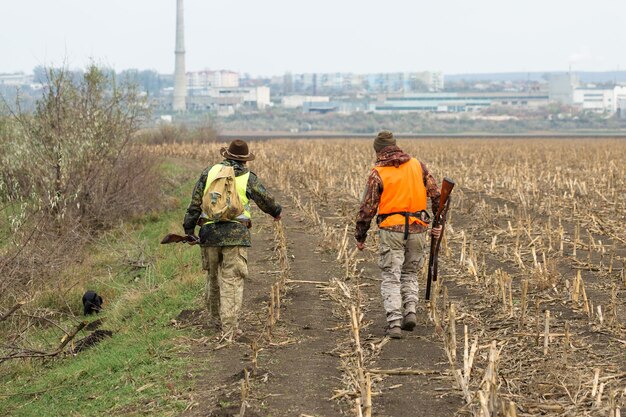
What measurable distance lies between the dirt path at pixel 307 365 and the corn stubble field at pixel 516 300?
11 centimetres

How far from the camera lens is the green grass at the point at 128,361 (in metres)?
9.10

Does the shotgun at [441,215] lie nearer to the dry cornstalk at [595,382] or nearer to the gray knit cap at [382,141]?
the gray knit cap at [382,141]

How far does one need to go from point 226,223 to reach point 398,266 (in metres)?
1.74

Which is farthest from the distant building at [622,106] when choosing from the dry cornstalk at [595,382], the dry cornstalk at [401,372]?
the dry cornstalk at [595,382]

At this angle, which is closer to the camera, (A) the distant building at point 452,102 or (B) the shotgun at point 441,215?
(B) the shotgun at point 441,215

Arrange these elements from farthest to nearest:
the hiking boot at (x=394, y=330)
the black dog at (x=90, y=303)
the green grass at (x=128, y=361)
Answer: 1. the black dog at (x=90, y=303)
2. the hiking boot at (x=394, y=330)
3. the green grass at (x=128, y=361)

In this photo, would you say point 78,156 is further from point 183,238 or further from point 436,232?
point 436,232

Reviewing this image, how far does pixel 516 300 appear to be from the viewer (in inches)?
458

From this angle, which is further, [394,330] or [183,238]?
[183,238]

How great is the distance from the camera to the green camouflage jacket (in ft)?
34.4

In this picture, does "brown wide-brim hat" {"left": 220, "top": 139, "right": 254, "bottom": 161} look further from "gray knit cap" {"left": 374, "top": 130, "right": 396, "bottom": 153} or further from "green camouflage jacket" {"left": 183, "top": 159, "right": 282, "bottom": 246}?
"gray knit cap" {"left": 374, "top": 130, "right": 396, "bottom": 153}

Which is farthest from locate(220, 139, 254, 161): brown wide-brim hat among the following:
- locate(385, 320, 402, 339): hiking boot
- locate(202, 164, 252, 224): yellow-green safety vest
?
locate(385, 320, 402, 339): hiking boot

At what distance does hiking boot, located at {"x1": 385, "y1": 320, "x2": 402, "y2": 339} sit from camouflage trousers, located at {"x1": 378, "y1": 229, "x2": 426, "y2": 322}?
4 cm

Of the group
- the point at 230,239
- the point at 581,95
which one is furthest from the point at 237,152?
the point at 581,95
